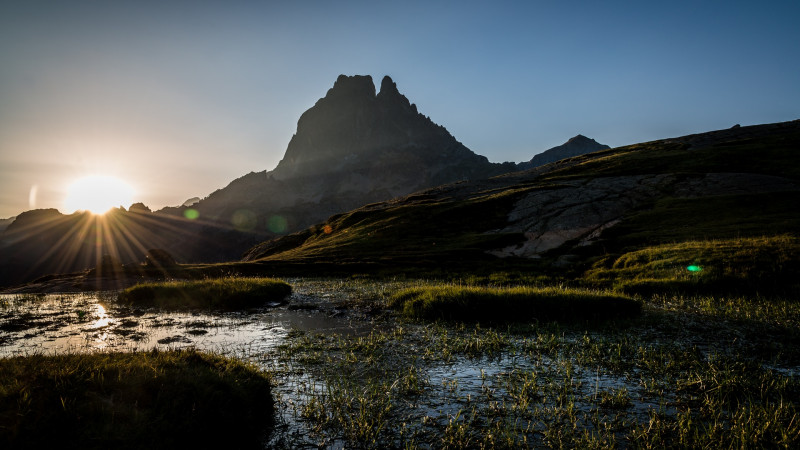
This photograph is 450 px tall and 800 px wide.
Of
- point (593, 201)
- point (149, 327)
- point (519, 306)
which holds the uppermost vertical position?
point (593, 201)

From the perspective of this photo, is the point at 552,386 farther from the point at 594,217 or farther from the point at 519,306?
the point at 594,217

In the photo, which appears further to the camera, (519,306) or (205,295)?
(205,295)

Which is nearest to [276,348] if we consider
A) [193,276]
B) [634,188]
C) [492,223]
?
[193,276]

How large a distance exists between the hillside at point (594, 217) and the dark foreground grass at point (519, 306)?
22.7m

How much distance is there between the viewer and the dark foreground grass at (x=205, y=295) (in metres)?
27.1

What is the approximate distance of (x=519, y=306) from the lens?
20.5 m

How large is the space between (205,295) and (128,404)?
2304 centimetres

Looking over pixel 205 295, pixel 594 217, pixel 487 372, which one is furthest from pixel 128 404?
pixel 594 217

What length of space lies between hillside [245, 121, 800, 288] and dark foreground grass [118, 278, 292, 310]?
2714 centimetres

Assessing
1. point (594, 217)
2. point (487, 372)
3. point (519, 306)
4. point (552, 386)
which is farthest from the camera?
point (594, 217)

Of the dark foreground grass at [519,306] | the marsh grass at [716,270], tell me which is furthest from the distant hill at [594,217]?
the dark foreground grass at [519,306]

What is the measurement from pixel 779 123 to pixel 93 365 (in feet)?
669

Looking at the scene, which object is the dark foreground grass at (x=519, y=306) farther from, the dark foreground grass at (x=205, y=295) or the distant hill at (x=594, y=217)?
the distant hill at (x=594, y=217)

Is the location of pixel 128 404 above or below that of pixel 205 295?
Result: above
